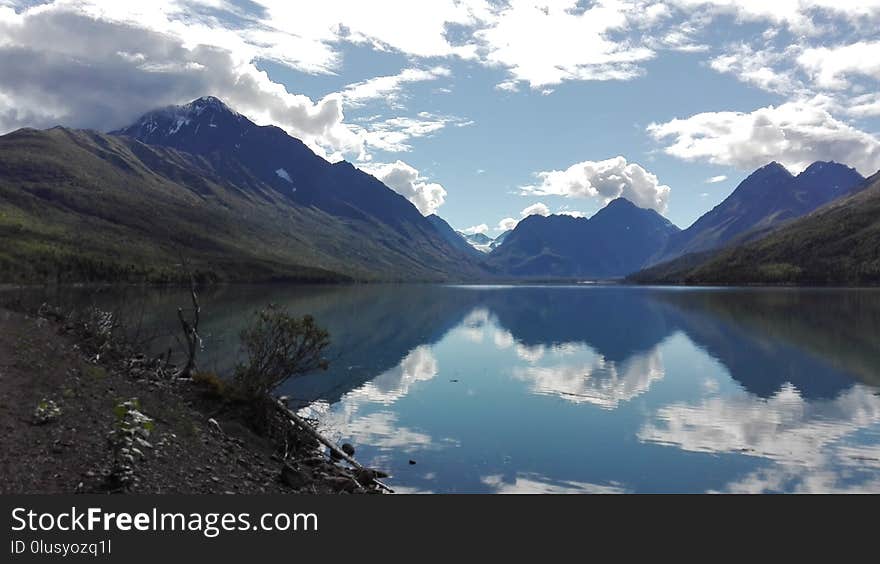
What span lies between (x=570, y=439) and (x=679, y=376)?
29.2 metres

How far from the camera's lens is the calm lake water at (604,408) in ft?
95.5

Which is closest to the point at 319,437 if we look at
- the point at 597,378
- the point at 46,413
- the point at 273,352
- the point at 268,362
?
the point at 268,362

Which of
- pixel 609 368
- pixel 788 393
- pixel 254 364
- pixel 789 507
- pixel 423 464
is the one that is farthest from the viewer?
pixel 609 368

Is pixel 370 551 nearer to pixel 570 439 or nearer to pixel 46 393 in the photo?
pixel 46 393

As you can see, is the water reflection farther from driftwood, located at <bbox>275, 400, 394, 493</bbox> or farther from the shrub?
the shrub

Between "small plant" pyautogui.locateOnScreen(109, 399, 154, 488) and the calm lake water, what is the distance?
11446mm

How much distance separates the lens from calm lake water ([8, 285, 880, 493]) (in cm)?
2911

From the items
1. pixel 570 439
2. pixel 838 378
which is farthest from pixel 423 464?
pixel 838 378

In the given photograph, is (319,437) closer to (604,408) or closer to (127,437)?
(127,437)

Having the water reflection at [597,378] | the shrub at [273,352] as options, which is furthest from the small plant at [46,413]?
the water reflection at [597,378]

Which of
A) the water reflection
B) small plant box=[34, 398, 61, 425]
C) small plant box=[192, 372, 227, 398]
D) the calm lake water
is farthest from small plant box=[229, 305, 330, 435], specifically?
the water reflection

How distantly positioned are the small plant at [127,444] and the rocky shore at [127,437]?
0.04 metres

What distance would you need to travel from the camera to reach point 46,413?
20.8 meters

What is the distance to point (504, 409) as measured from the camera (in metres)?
44.8
